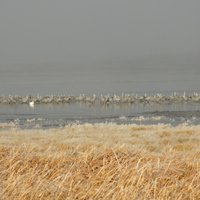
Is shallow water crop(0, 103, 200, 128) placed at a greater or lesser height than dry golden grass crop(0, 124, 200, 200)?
lesser

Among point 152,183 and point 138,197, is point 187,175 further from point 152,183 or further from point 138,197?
point 138,197

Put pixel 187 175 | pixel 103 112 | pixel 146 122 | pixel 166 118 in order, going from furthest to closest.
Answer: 1. pixel 103 112
2. pixel 166 118
3. pixel 146 122
4. pixel 187 175

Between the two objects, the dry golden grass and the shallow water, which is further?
the shallow water

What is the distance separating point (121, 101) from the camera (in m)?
85.9

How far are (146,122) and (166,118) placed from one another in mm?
5658

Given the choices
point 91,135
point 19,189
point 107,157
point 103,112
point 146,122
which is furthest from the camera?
point 103,112

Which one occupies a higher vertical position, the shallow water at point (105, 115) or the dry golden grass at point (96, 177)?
the dry golden grass at point (96, 177)

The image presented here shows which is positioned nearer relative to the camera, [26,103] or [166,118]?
[166,118]

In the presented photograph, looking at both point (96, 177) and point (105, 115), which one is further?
point (105, 115)

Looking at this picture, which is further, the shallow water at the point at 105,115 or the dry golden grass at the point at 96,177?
the shallow water at the point at 105,115

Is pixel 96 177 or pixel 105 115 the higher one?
pixel 96 177

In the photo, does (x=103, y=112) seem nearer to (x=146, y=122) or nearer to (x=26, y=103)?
(x=146, y=122)

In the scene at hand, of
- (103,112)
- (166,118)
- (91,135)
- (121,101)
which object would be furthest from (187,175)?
(121,101)

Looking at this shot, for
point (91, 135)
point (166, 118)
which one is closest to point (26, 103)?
point (166, 118)
